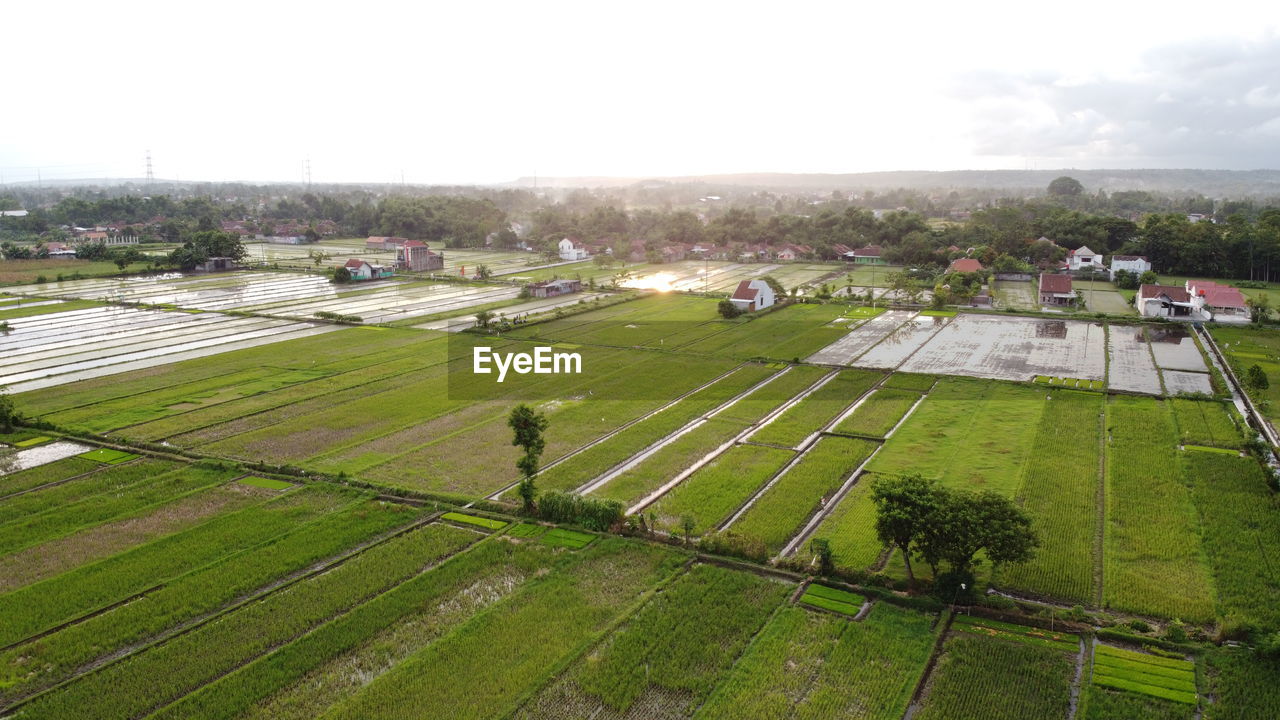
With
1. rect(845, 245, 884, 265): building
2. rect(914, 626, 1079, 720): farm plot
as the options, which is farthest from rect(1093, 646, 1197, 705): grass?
rect(845, 245, 884, 265): building

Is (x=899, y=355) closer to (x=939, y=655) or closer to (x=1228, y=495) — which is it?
(x=1228, y=495)

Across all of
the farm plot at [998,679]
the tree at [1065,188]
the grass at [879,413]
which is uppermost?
the tree at [1065,188]

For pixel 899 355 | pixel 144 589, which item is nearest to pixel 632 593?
pixel 144 589

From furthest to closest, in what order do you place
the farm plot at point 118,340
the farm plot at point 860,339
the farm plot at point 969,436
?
the farm plot at point 860,339
the farm plot at point 118,340
the farm plot at point 969,436

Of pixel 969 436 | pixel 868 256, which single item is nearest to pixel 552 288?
pixel 868 256

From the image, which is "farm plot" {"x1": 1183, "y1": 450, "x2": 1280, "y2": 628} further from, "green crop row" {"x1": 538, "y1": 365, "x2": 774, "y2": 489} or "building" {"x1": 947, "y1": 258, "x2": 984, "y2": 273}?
"building" {"x1": 947, "y1": 258, "x2": 984, "y2": 273}

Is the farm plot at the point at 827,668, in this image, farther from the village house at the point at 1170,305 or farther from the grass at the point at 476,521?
the village house at the point at 1170,305

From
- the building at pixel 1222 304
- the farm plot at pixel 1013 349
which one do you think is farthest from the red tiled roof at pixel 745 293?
the building at pixel 1222 304
